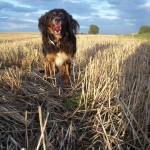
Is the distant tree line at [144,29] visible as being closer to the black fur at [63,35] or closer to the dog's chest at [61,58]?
the black fur at [63,35]

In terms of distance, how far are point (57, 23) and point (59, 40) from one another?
31 centimetres

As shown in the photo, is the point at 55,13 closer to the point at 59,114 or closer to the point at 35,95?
the point at 35,95

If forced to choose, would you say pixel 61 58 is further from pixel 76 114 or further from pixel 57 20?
pixel 76 114

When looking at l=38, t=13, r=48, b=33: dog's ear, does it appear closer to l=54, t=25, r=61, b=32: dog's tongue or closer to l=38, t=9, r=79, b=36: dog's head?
l=38, t=9, r=79, b=36: dog's head

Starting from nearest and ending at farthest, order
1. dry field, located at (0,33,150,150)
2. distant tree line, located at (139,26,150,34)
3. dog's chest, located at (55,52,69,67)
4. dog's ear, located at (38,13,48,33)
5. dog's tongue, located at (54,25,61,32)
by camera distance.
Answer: dry field, located at (0,33,150,150) < dog's tongue, located at (54,25,61,32) < dog's chest, located at (55,52,69,67) < dog's ear, located at (38,13,48,33) < distant tree line, located at (139,26,150,34)

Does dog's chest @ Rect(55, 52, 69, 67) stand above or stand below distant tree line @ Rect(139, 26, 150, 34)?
above

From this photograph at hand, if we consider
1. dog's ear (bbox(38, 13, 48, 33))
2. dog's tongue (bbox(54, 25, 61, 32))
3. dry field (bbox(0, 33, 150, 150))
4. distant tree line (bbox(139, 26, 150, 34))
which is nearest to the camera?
dry field (bbox(0, 33, 150, 150))

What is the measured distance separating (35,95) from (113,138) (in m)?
1.60

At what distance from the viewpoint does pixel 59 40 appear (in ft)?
21.5

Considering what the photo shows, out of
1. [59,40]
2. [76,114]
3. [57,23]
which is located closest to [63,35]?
[59,40]

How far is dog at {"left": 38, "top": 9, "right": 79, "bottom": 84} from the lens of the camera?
21.5ft

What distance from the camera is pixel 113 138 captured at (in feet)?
12.2

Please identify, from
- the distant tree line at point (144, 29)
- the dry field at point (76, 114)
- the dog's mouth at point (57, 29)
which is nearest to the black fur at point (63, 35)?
the dog's mouth at point (57, 29)

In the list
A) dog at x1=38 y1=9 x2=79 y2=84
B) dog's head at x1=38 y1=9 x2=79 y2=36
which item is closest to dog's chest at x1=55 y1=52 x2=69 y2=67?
dog at x1=38 y1=9 x2=79 y2=84
